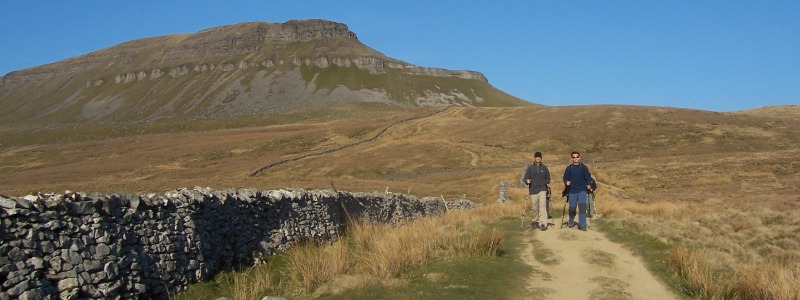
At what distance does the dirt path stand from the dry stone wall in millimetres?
6768

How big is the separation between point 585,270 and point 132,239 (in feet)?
29.3

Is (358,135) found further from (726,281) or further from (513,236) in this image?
(726,281)

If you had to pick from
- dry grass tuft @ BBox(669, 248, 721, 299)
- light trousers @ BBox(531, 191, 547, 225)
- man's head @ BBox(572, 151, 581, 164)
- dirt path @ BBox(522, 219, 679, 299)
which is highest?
man's head @ BBox(572, 151, 581, 164)

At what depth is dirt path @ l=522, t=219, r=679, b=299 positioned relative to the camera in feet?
33.9

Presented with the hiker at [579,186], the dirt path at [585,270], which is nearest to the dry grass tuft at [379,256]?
the dirt path at [585,270]

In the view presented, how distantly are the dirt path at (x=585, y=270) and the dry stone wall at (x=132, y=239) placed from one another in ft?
22.2

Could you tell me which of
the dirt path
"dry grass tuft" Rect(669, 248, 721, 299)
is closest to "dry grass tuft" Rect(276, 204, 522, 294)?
the dirt path

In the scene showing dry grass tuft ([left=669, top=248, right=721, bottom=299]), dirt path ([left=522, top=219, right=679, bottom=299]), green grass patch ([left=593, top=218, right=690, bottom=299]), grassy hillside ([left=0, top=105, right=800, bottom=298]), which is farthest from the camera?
grassy hillside ([left=0, top=105, right=800, bottom=298])

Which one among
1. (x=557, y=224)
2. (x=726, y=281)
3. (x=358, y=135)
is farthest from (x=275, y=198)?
(x=358, y=135)

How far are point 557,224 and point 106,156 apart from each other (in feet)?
324

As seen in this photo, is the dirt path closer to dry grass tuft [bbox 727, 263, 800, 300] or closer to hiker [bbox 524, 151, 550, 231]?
hiker [bbox 524, 151, 550, 231]

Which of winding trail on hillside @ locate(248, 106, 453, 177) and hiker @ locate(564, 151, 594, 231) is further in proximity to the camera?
winding trail on hillside @ locate(248, 106, 453, 177)

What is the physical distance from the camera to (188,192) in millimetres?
12539

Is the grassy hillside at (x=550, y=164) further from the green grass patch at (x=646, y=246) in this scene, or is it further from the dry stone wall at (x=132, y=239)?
the dry stone wall at (x=132, y=239)
